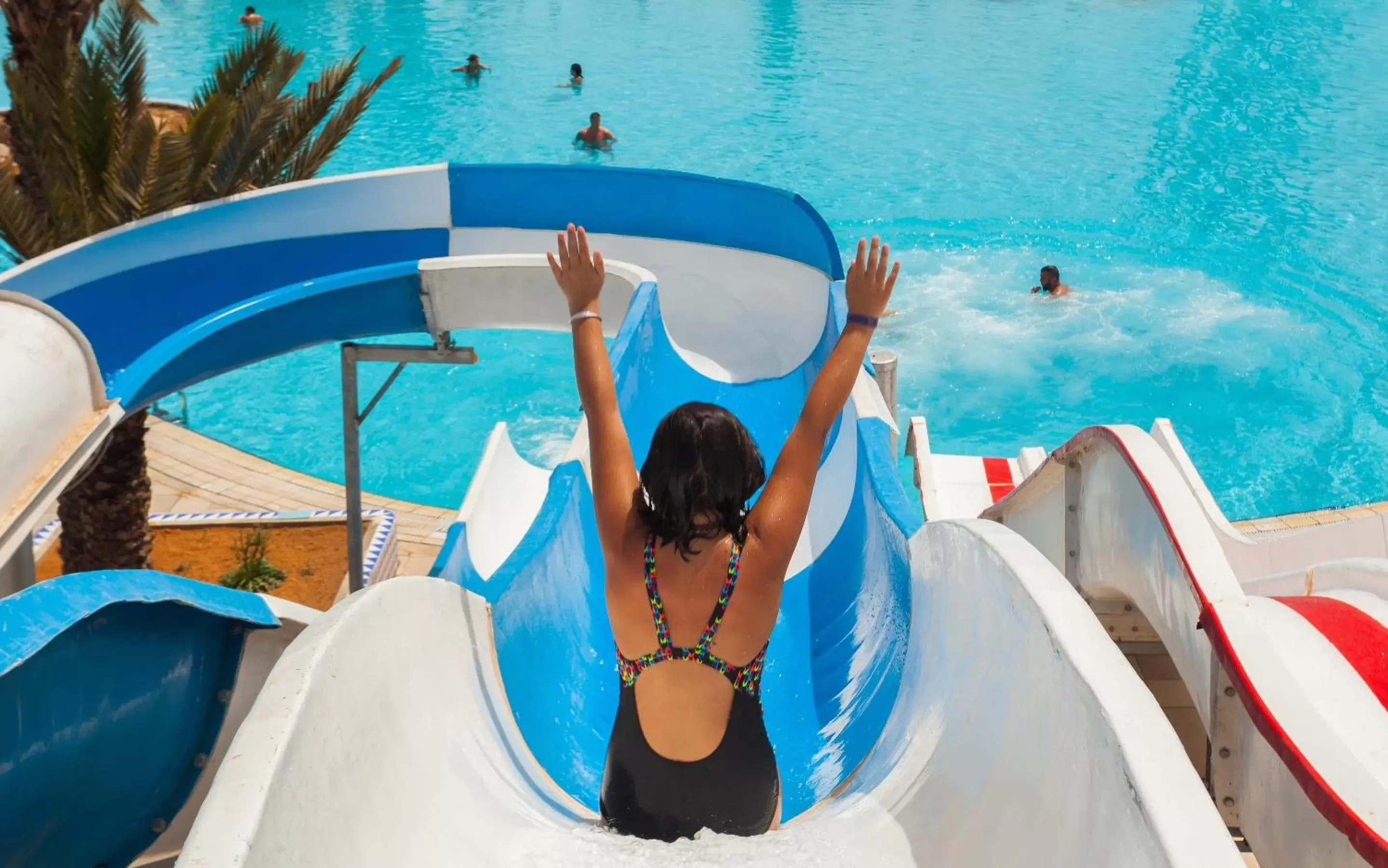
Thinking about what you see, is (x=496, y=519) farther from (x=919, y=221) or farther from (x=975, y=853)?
(x=919, y=221)

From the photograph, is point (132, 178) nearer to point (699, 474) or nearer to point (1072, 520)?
point (1072, 520)

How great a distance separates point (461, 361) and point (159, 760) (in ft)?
12.6

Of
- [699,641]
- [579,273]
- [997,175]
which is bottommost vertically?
[997,175]

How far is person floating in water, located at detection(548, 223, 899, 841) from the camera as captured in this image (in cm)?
199

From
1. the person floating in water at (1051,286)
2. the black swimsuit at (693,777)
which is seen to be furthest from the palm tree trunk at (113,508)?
the person floating in water at (1051,286)

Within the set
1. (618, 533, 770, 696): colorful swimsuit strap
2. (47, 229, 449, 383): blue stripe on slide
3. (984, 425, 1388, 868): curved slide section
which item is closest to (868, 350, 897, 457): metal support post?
(47, 229, 449, 383): blue stripe on slide

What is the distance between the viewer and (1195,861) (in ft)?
4.06

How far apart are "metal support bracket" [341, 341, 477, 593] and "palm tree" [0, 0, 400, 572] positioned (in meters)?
1.00

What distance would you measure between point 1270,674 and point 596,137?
13545 millimetres

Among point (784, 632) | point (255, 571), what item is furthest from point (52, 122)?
point (784, 632)

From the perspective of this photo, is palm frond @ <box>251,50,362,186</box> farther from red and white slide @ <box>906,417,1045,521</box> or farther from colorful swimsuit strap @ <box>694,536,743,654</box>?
colorful swimsuit strap @ <box>694,536,743,654</box>

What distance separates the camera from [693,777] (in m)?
2.15

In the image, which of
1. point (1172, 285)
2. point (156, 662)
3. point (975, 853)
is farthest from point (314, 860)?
point (1172, 285)

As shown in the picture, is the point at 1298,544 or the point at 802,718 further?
the point at 1298,544
